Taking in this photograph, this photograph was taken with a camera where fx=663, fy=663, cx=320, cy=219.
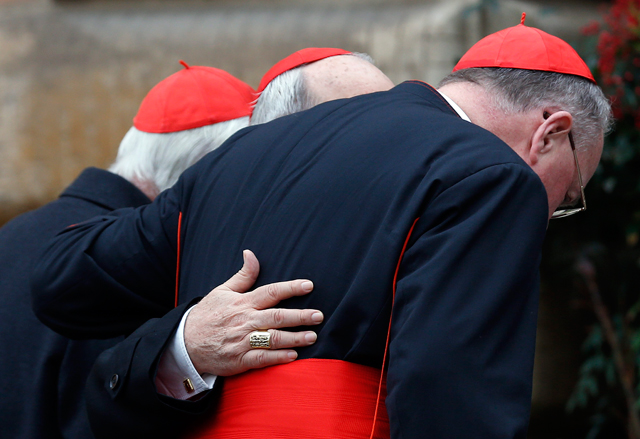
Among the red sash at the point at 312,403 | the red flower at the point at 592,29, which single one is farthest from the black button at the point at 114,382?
the red flower at the point at 592,29

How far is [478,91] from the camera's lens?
1.54 metres

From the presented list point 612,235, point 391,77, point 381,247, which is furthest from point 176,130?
point 612,235

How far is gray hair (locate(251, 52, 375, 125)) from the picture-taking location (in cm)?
216

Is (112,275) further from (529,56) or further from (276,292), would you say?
(529,56)

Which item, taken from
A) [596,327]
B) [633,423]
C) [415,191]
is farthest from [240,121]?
[633,423]

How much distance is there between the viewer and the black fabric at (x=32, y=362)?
1859mm

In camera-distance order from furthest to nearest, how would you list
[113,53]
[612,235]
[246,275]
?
[113,53] → [612,235] → [246,275]

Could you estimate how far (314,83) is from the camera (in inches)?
86.0

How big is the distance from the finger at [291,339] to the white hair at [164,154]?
1267 mm

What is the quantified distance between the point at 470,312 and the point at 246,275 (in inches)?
17.8

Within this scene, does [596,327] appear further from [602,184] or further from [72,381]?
[72,381]

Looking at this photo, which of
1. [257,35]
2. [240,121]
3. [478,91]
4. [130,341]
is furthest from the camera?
[257,35]

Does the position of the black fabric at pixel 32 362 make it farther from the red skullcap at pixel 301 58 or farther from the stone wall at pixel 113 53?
the stone wall at pixel 113 53

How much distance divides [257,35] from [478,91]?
2.69m
